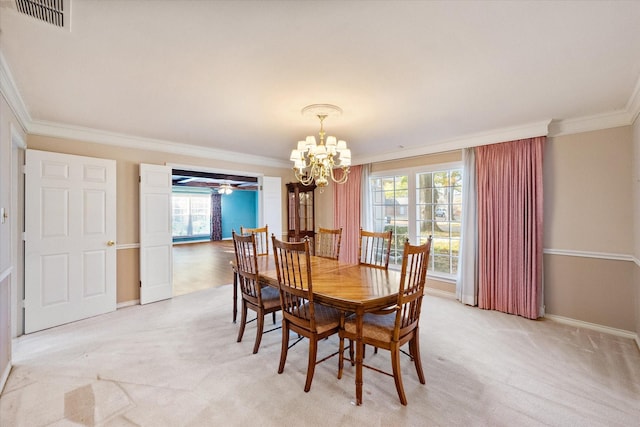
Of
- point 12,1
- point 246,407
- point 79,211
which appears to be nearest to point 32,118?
point 79,211

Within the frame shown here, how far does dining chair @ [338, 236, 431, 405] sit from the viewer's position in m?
1.86

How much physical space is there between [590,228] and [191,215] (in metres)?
11.9

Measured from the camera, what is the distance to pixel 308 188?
5770 millimetres

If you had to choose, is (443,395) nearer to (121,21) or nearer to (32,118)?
(121,21)

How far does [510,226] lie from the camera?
137 inches

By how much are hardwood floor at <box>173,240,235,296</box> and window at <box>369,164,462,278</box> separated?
10.5 feet

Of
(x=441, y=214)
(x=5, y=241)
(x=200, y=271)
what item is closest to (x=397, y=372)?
(x=441, y=214)

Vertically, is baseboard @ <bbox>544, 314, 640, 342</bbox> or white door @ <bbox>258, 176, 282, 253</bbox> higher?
white door @ <bbox>258, 176, 282, 253</bbox>

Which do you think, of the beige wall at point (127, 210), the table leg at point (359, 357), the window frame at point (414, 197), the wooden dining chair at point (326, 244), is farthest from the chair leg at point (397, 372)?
the beige wall at point (127, 210)

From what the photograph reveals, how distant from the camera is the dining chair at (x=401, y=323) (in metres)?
1.86

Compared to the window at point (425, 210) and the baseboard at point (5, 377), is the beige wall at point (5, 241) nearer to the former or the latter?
the baseboard at point (5, 377)

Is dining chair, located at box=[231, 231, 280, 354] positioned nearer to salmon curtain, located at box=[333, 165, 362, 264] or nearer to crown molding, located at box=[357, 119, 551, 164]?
salmon curtain, located at box=[333, 165, 362, 264]

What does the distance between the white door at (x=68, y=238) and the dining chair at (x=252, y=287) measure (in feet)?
6.74

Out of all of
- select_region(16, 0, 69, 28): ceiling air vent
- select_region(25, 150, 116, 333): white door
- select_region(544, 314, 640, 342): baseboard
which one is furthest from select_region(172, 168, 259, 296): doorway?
select_region(544, 314, 640, 342): baseboard
